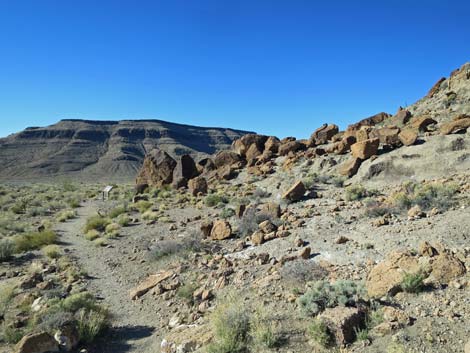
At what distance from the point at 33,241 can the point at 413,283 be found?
543 inches

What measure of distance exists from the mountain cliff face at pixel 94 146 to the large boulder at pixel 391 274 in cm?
8129

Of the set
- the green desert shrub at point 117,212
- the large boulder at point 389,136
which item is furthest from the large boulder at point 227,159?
the large boulder at point 389,136

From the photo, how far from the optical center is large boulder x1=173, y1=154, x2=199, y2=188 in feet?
98.4

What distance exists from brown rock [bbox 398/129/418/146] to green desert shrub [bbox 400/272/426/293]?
1370cm

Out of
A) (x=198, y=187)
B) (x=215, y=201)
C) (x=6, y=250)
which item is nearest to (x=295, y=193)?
(x=215, y=201)

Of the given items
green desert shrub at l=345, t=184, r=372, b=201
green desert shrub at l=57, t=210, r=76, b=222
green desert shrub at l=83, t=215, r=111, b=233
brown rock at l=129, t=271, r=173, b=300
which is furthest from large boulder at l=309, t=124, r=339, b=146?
brown rock at l=129, t=271, r=173, b=300

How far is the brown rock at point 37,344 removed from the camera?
5578 millimetres

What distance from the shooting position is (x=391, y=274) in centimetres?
601

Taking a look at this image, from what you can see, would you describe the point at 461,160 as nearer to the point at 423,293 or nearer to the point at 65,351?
the point at 423,293

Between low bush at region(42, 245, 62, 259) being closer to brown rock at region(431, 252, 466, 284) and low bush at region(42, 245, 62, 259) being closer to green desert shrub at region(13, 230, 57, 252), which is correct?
green desert shrub at region(13, 230, 57, 252)

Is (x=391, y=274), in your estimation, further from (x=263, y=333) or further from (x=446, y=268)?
(x=263, y=333)

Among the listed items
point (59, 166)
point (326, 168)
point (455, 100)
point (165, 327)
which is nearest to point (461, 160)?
point (326, 168)

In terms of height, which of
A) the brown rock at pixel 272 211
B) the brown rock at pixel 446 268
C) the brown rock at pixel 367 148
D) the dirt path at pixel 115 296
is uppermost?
the brown rock at pixel 367 148

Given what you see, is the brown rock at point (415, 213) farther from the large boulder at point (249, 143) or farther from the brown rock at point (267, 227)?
the large boulder at point (249, 143)
